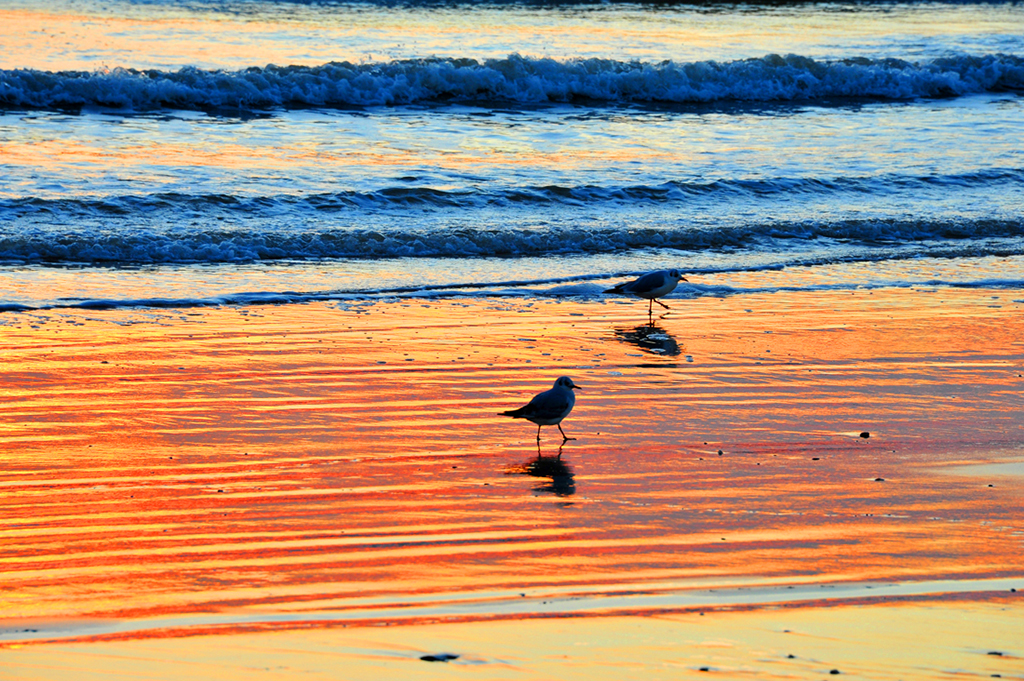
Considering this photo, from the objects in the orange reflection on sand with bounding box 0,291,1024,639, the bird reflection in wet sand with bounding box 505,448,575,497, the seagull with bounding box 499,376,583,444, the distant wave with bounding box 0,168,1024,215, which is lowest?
the bird reflection in wet sand with bounding box 505,448,575,497

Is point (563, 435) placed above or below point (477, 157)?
below

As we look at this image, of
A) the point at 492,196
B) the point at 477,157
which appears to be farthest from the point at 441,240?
the point at 477,157

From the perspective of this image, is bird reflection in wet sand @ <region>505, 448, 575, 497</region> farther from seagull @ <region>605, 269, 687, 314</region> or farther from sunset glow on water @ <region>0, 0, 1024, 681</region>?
seagull @ <region>605, 269, 687, 314</region>

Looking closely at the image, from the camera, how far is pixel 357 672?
11.8 feet

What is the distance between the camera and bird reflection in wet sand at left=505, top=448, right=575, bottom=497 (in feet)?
17.8

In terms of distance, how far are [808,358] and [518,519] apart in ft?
11.6

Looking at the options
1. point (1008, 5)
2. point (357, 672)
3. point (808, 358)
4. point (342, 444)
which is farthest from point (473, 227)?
point (1008, 5)

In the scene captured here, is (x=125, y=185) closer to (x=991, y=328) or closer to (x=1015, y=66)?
(x=991, y=328)

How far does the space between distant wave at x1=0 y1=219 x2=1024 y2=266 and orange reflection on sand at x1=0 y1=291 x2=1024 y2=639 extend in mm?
Answer: 2505

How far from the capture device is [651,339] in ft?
27.9

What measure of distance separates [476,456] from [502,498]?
65 centimetres

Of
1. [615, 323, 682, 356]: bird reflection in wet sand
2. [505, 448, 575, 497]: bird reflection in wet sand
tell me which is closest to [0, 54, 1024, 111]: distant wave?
[615, 323, 682, 356]: bird reflection in wet sand

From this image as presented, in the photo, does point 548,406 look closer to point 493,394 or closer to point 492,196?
point 493,394

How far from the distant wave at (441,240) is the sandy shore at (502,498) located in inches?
103
